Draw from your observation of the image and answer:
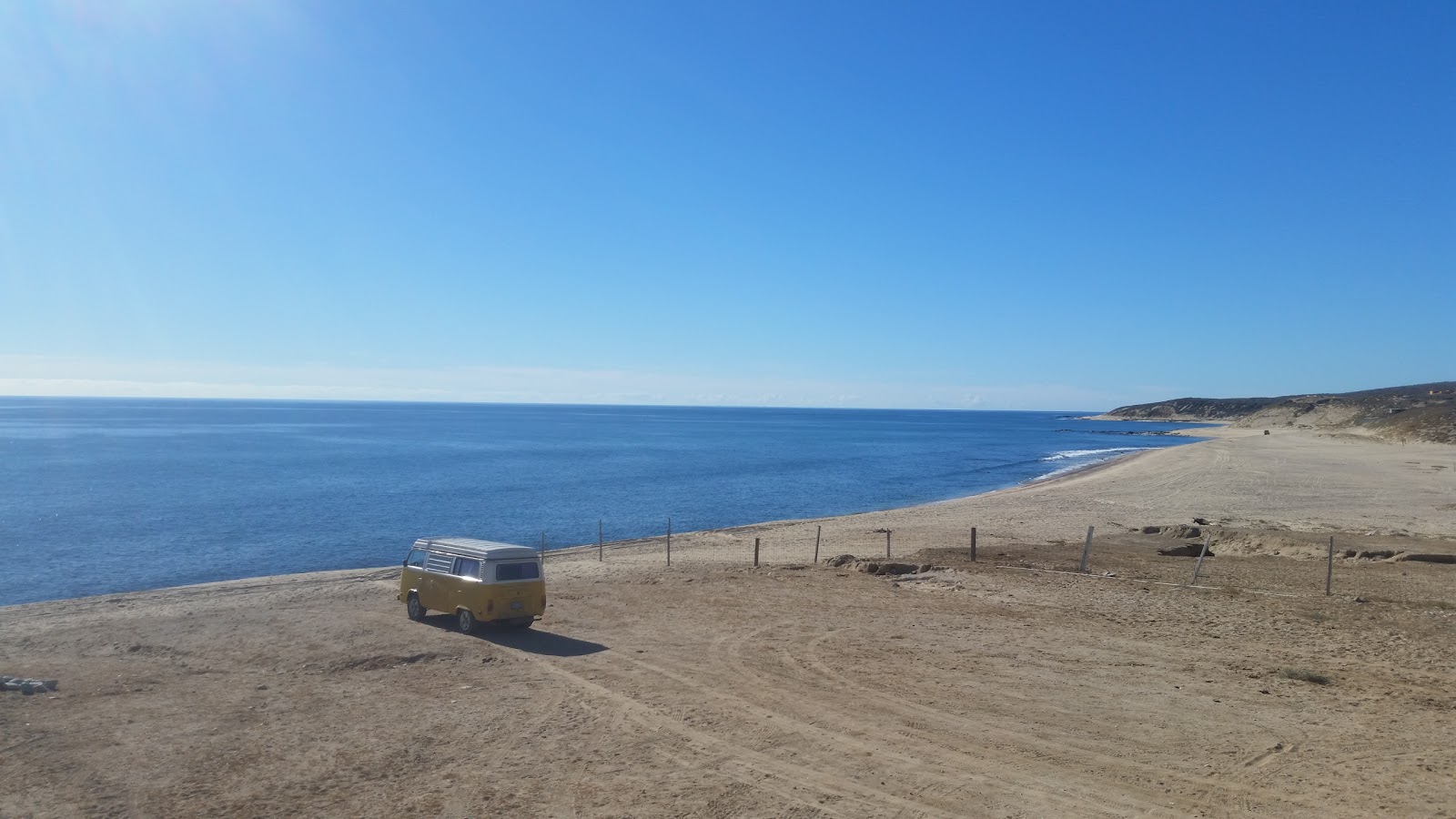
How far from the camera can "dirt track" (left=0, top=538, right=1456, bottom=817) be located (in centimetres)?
1108

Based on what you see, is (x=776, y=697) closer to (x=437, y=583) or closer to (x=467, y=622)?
(x=467, y=622)

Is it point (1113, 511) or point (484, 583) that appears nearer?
point (484, 583)

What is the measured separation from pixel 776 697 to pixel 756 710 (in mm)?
781

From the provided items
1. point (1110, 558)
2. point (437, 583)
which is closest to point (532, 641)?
point (437, 583)

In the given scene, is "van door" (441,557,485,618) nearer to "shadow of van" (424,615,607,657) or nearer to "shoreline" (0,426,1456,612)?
"shadow of van" (424,615,607,657)

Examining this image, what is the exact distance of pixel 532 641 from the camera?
19562 millimetres

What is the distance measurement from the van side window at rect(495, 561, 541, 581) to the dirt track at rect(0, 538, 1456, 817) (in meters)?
1.40

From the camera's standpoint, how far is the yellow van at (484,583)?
19.6 m

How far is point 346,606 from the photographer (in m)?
23.8

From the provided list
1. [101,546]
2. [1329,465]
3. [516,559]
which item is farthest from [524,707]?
[1329,465]

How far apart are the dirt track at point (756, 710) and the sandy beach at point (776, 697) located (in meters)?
0.06

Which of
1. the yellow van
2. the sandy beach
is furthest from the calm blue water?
the yellow van

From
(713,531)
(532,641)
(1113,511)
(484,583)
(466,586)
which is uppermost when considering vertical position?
(484,583)

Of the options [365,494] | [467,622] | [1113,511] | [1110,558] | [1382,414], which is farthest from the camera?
[1382,414]
